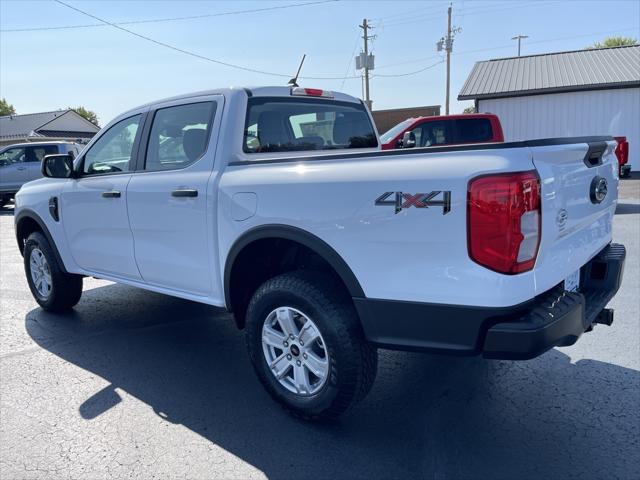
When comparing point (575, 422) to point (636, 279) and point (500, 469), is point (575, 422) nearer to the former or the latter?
point (500, 469)

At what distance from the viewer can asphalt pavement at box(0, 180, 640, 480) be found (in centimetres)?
272

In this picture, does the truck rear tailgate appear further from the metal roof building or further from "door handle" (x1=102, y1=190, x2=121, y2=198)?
the metal roof building

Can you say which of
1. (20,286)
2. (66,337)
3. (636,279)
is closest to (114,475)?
(66,337)

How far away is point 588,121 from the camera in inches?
771

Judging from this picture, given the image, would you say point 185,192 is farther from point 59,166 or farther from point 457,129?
point 457,129

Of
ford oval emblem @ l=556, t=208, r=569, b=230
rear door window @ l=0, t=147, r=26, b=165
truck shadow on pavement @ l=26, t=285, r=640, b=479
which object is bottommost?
truck shadow on pavement @ l=26, t=285, r=640, b=479

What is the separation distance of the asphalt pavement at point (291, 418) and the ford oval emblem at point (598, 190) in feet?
4.02

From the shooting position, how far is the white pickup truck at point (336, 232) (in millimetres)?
2338

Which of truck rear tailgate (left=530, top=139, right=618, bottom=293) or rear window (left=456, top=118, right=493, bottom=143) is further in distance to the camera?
rear window (left=456, top=118, right=493, bottom=143)

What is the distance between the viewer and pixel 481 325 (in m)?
2.39

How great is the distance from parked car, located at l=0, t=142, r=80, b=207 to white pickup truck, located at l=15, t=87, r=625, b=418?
514 inches

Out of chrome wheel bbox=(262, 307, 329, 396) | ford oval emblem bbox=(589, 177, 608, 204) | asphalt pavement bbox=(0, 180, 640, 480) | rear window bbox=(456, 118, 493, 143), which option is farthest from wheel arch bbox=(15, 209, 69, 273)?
rear window bbox=(456, 118, 493, 143)

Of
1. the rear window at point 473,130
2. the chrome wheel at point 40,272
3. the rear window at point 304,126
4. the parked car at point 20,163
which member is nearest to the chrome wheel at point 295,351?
the rear window at point 304,126

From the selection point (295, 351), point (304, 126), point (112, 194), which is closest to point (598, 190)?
point (295, 351)
